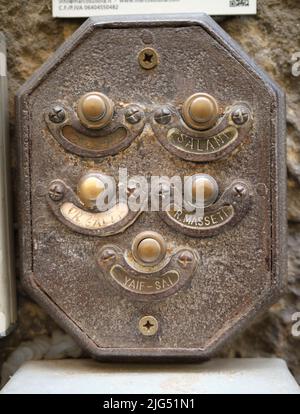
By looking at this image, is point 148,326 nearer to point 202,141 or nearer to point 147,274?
point 147,274

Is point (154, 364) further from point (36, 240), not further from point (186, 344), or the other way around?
point (36, 240)

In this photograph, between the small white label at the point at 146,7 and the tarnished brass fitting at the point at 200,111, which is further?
the small white label at the point at 146,7

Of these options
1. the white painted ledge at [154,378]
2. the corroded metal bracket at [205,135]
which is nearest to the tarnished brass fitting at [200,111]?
the corroded metal bracket at [205,135]

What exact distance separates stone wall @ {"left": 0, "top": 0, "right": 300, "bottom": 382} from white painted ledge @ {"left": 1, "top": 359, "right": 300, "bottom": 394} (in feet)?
0.18

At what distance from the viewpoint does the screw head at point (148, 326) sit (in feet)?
3.22

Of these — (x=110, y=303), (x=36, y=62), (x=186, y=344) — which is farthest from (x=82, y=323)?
(x=36, y=62)

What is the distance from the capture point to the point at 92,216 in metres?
0.98

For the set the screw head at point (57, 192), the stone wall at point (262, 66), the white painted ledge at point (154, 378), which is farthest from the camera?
the stone wall at point (262, 66)

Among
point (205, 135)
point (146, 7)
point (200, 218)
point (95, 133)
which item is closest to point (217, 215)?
point (200, 218)

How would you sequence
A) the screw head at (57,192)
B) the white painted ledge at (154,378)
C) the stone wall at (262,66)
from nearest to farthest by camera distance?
1. the white painted ledge at (154,378)
2. the screw head at (57,192)
3. the stone wall at (262,66)

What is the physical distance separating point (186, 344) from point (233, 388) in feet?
0.39

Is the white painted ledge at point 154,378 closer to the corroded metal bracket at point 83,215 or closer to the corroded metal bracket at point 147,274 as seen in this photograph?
the corroded metal bracket at point 147,274

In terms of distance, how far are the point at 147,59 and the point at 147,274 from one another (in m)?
0.34

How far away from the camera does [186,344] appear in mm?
976
